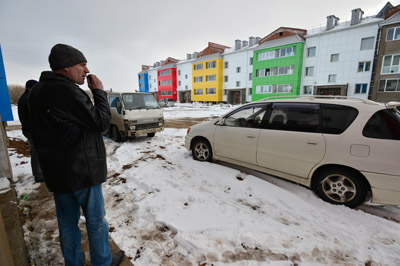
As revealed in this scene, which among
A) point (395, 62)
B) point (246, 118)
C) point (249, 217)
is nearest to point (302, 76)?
point (395, 62)

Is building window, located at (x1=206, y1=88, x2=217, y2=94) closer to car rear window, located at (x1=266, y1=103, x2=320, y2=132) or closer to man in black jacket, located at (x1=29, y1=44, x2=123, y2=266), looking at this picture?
car rear window, located at (x1=266, y1=103, x2=320, y2=132)

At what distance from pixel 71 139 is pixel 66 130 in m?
0.08

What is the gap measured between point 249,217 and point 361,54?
2818cm

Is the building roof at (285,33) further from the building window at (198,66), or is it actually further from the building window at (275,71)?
the building window at (198,66)

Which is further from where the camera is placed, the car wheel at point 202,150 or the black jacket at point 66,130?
the car wheel at point 202,150

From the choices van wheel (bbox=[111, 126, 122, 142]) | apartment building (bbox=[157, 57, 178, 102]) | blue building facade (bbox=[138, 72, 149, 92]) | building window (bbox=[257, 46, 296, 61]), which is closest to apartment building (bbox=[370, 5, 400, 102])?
building window (bbox=[257, 46, 296, 61])

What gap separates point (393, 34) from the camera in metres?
20.3

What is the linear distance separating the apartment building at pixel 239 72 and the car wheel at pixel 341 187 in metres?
31.0

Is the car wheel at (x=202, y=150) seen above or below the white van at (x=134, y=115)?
below

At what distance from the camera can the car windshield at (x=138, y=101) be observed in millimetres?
7453

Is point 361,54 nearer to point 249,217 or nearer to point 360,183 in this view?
point 360,183

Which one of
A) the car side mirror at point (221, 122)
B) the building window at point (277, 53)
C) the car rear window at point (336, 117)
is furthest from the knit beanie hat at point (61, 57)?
the building window at point (277, 53)

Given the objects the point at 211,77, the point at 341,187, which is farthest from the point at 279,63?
the point at 341,187

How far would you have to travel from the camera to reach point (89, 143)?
5.36 feet
